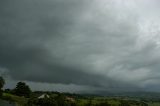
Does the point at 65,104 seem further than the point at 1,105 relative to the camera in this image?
Yes

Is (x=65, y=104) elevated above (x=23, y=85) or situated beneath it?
situated beneath

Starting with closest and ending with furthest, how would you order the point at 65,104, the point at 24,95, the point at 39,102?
the point at 39,102, the point at 65,104, the point at 24,95

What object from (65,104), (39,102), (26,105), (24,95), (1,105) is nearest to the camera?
(1,105)

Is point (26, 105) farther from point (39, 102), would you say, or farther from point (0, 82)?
point (0, 82)

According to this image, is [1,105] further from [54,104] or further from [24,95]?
[24,95]

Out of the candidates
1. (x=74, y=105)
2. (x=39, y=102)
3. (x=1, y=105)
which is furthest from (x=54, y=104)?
(x=74, y=105)

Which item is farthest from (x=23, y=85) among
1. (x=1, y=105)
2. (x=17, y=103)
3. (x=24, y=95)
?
(x=1, y=105)
